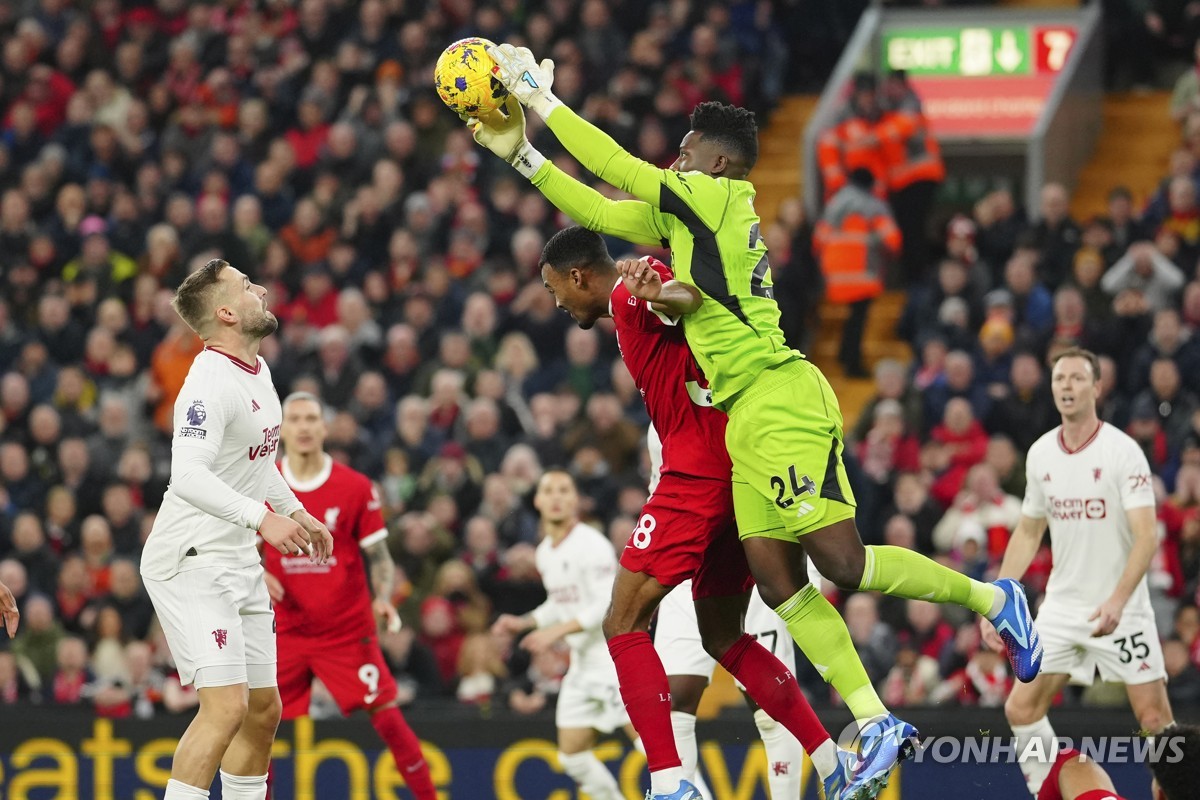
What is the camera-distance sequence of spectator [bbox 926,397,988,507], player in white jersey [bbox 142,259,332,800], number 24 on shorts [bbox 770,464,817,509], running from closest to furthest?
number 24 on shorts [bbox 770,464,817,509] < player in white jersey [bbox 142,259,332,800] < spectator [bbox 926,397,988,507]

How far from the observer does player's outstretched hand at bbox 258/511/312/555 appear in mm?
7430

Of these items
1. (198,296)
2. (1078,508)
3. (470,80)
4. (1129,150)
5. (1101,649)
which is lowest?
(1101,649)

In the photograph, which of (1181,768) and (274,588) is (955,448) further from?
(1181,768)

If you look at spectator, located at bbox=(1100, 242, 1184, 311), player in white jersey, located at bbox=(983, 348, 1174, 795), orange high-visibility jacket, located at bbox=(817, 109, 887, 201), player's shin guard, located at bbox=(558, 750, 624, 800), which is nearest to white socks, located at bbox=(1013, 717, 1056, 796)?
player in white jersey, located at bbox=(983, 348, 1174, 795)

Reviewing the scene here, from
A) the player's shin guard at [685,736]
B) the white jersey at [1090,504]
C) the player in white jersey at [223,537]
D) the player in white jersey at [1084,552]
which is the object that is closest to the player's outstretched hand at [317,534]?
the player in white jersey at [223,537]

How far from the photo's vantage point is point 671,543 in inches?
307

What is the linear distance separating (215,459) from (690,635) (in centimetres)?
279

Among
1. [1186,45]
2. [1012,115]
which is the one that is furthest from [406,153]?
[1186,45]

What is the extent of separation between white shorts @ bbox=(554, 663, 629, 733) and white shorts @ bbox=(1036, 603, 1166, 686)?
2.52 metres

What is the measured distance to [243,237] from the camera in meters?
17.0

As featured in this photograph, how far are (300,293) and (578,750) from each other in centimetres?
697

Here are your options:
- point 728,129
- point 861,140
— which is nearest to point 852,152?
point 861,140

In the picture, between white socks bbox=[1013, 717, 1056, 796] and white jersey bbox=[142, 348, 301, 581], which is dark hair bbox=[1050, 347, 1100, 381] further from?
white jersey bbox=[142, 348, 301, 581]

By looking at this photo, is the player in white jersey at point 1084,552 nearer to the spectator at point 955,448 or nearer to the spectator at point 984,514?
the spectator at point 984,514
